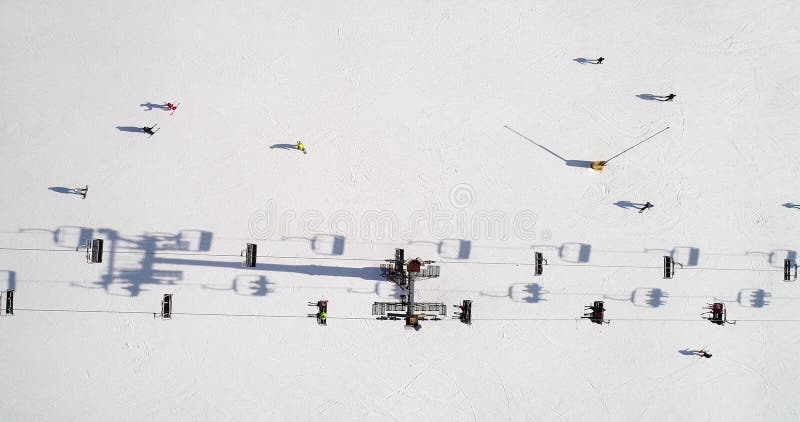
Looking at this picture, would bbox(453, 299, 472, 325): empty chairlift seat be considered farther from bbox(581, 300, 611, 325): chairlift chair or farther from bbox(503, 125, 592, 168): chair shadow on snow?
bbox(503, 125, 592, 168): chair shadow on snow

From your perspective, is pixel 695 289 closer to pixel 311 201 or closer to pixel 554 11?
pixel 554 11

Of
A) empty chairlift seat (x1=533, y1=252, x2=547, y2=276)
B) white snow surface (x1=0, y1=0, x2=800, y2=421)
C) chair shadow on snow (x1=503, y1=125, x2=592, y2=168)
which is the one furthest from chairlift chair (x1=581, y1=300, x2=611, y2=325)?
chair shadow on snow (x1=503, y1=125, x2=592, y2=168)

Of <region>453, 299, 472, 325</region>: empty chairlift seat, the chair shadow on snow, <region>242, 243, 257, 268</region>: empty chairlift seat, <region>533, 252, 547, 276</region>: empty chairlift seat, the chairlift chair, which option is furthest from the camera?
the chair shadow on snow

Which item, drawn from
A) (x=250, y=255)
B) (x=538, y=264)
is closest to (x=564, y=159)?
(x=538, y=264)

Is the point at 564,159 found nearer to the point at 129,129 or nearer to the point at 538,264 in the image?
the point at 538,264

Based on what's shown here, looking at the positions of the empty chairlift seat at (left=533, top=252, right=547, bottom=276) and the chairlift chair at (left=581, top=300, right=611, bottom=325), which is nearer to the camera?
the chairlift chair at (left=581, top=300, right=611, bottom=325)

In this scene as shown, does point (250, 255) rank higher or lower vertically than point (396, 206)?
lower

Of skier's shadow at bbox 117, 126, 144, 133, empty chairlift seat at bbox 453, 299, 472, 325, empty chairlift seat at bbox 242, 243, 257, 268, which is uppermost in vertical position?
skier's shadow at bbox 117, 126, 144, 133

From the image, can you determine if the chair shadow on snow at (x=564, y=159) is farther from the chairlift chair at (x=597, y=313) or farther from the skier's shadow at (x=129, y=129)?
the skier's shadow at (x=129, y=129)

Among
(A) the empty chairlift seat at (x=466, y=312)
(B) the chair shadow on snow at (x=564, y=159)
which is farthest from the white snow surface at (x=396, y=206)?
(A) the empty chairlift seat at (x=466, y=312)
